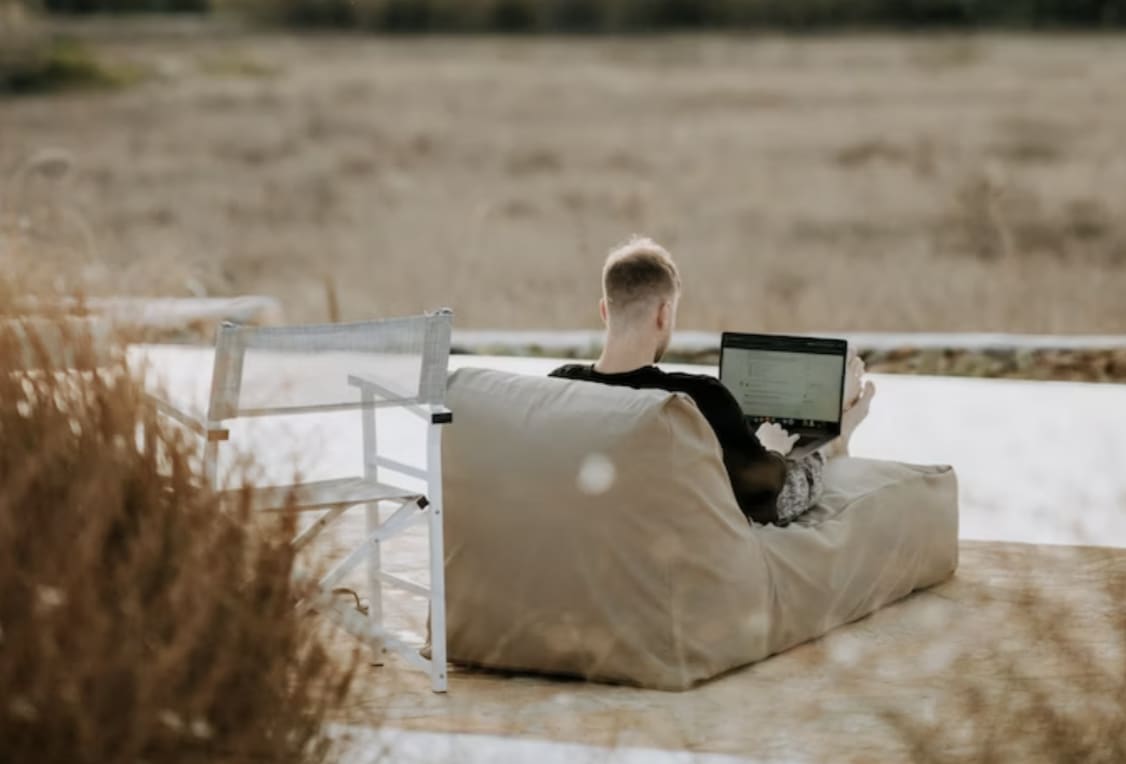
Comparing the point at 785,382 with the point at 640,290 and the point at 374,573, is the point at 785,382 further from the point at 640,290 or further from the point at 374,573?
the point at 374,573

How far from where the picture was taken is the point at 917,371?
26.3ft

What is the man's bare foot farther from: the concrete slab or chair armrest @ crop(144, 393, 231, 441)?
chair armrest @ crop(144, 393, 231, 441)

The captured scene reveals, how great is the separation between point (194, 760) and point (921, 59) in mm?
27593

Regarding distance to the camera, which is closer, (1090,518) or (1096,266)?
(1090,518)

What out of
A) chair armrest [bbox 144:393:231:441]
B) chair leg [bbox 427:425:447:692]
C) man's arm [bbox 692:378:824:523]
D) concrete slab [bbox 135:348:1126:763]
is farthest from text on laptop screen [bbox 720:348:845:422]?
chair armrest [bbox 144:393:231:441]

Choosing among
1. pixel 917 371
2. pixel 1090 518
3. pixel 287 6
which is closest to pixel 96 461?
pixel 1090 518

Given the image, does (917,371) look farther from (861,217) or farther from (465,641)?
(861,217)

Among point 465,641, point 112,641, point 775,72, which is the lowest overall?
point 465,641

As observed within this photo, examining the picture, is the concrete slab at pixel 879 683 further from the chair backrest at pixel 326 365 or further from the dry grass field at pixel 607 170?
the dry grass field at pixel 607 170

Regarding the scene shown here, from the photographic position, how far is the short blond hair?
3.64 metres

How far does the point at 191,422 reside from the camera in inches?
131

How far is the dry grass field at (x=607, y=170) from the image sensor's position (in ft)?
46.8

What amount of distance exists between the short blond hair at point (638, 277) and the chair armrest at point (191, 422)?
0.79 metres

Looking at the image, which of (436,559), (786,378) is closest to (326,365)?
(436,559)
